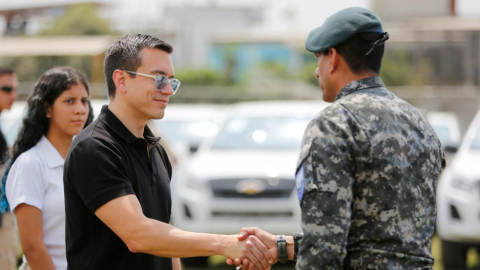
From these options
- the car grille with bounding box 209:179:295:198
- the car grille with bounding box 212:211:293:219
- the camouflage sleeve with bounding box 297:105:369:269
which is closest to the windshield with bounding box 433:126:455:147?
the car grille with bounding box 209:179:295:198

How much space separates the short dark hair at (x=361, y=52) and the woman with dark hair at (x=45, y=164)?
73.0 inches

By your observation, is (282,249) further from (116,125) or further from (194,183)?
(194,183)

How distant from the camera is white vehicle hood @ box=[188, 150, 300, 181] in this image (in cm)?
902

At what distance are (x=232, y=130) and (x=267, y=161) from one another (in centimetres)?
137

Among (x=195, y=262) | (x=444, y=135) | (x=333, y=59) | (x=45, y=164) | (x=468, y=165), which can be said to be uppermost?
(x=333, y=59)

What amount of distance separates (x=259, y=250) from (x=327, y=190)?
0.88 metres

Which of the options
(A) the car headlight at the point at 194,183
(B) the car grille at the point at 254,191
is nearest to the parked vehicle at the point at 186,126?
(A) the car headlight at the point at 194,183

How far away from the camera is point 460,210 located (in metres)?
8.36

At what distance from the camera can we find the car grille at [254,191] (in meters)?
8.89

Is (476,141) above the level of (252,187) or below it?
above

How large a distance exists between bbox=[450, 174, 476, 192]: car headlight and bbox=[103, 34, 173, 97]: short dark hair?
19.1 ft

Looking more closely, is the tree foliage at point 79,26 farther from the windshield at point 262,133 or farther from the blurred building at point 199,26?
the windshield at point 262,133

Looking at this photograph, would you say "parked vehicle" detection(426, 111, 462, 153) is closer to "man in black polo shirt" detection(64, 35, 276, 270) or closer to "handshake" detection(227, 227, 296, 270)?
"handshake" detection(227, 227, 296, 270)

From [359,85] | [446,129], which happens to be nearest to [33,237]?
[359,85]
